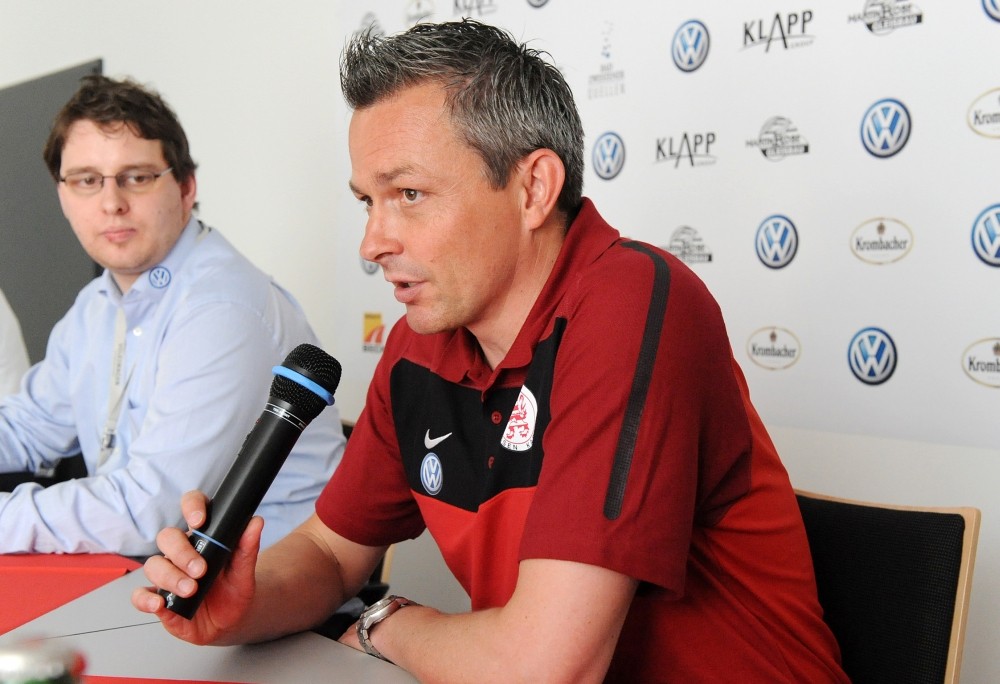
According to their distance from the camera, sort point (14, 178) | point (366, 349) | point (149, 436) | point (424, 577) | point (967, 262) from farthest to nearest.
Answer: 1. point (14, 178)
2. point (366, 349)
3. point (424, 577)
4. point (967, 262)
5. point (149, 436)

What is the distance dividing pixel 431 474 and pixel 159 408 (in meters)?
0.68

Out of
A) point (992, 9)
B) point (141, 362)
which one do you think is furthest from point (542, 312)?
point (992, 9)

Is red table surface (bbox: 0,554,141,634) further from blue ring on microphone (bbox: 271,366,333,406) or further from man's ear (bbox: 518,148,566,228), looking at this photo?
man's ear (bbox: 518,148,566,228)

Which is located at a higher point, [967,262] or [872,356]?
[967,262]

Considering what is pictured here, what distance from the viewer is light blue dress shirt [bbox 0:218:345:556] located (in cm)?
151

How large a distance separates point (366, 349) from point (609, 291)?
2251 millimetres

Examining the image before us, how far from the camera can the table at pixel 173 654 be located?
966 millimetres

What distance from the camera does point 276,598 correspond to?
3.72ft

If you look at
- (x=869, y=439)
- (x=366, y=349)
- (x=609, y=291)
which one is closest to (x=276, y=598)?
(x=609, y=291)

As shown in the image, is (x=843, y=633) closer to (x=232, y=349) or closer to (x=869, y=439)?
(x=869, y=439)

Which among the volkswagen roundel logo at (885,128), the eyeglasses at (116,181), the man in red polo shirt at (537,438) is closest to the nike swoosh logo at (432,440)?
the man in red polo shirt at (537,438)

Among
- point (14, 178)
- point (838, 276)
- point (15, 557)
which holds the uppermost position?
point (14, 178)

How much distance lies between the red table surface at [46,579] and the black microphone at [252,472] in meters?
0.32

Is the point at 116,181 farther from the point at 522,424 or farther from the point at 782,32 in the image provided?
the point at 782,32
